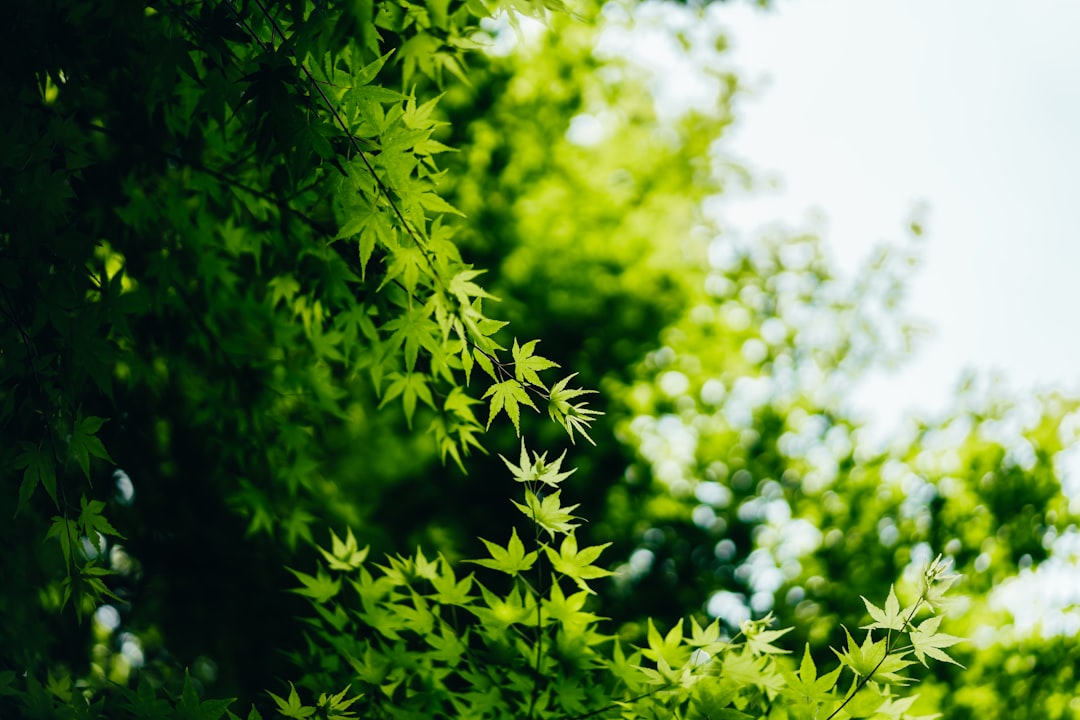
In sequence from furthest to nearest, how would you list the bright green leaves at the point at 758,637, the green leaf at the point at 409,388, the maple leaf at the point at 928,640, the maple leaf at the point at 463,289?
the green leaf at the point at 409,388
the bright green leaves at the point at 758,637
the maple leaf at the point at 463,289
the maple leaf at the point at 928,640

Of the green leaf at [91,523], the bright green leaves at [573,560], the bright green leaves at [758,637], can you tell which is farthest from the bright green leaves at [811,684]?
the green leaf at [91,523]

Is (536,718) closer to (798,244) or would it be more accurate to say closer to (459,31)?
(459,31)

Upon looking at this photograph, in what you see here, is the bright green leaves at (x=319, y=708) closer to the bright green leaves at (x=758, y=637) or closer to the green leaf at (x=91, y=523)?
the green leaf at (x=91, y=523)

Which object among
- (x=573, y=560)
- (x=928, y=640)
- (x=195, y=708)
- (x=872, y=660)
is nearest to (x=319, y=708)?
(x=195, y=708)

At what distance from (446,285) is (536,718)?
1.10 m

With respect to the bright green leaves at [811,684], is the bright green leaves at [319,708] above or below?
below

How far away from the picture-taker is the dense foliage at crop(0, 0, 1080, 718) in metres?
1.67

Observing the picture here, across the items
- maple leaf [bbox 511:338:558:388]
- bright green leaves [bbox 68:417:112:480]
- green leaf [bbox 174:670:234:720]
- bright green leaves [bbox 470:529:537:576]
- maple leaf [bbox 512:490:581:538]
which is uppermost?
maple leaf [bbox 511:338:558:388]

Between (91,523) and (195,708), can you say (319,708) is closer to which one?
(195,708)

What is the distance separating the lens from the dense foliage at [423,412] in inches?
65.7

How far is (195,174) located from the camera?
261 cm

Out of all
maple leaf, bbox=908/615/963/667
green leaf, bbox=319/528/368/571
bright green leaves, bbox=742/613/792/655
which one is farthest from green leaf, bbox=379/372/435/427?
maple leaf, bbox=908/615/963/667

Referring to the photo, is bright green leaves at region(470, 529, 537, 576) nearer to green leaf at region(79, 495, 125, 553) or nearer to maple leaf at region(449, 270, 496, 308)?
maple leaf at region(449, 270, 496, 308)

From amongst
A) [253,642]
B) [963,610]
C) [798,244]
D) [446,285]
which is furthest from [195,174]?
[798,244]
